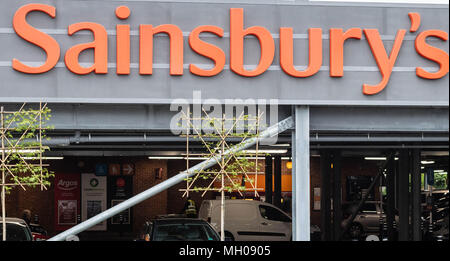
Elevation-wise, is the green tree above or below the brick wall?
above

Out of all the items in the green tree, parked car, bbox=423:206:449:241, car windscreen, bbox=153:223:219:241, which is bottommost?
parked car, bbox=423:206:449:241

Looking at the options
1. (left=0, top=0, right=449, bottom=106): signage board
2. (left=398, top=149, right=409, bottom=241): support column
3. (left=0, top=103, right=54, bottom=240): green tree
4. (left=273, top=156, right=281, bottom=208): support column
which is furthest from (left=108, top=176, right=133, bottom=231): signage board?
(left=0, top=0, right=449, bottom=106): signage board

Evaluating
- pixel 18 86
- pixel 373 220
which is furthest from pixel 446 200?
pixel 18 86

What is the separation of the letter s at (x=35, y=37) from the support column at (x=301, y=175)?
15.6 feet

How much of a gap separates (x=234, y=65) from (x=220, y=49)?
0.40 meters

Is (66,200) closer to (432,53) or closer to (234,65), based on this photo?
(234,65)

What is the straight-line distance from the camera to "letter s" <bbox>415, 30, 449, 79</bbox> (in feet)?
39.1

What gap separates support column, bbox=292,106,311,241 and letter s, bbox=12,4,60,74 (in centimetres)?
477

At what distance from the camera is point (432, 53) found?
11.9 meters

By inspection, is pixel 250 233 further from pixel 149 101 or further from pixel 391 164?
pixel 149 101

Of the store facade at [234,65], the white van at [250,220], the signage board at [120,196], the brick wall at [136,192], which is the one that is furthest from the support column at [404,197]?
the signage board at [120,196]

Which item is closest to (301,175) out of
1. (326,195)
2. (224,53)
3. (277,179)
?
(224,53)

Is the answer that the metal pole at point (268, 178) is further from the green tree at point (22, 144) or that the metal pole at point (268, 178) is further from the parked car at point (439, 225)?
the green tree at point (22, 144)

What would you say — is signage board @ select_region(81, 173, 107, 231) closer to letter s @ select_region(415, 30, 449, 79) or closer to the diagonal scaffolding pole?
the diagonal scaffolding pole
